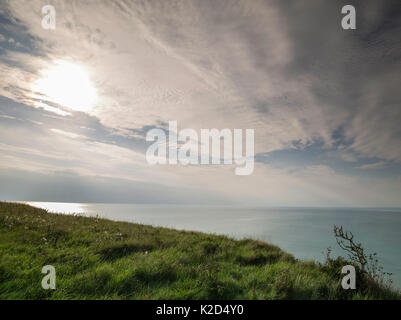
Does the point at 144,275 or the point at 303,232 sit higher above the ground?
the point at 144,275

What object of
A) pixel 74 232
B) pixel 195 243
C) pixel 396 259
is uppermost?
pixel 74 232

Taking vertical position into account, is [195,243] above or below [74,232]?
below

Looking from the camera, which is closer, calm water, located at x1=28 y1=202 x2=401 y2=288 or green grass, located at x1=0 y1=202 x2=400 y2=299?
green grass, located at x1=0 y1=202 x2=400 y2=299

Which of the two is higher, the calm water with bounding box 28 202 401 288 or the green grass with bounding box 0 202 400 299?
the green grass with bounding box 0 202 400 299

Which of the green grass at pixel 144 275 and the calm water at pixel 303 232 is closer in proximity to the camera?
the green grass at pixel 144 275

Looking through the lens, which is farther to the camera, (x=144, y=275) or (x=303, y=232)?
(x=303, y=232)

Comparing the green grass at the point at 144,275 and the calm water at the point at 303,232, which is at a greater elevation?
the green grass at the point at 144,275
